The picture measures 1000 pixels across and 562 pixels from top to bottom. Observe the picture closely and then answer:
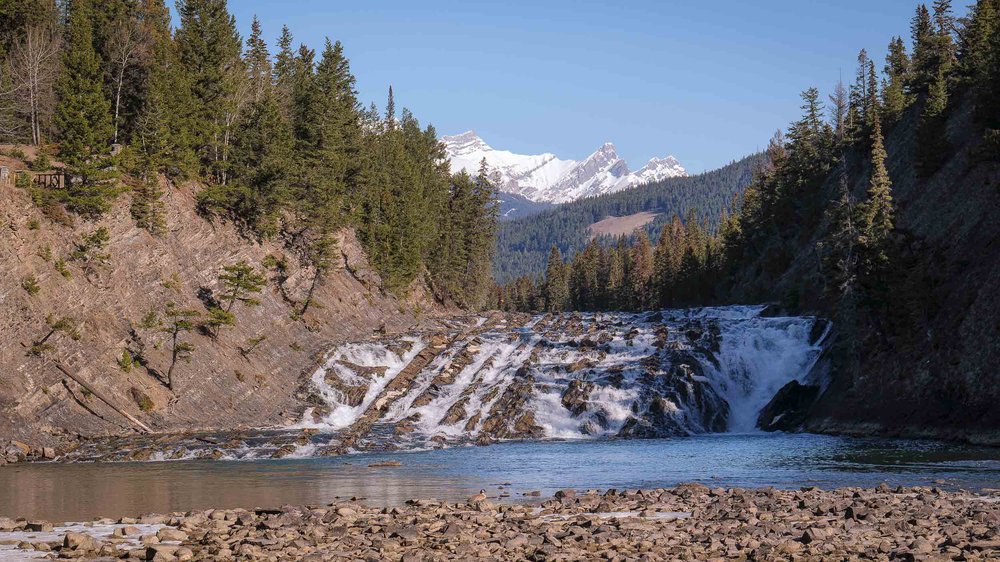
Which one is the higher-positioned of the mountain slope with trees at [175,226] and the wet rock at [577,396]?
the mountain slope with trees at [175,226]

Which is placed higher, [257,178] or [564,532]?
[257,178]

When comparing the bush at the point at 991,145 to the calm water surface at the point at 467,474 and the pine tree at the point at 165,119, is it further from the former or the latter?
the pine tree at the point at 165,119

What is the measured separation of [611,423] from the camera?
201ft

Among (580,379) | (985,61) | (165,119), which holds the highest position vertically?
(985,61)

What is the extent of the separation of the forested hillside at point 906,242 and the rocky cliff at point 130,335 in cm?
3892

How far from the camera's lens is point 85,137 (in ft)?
195

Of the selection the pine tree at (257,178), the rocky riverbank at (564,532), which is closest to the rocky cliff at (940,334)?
the rocky riverbank at (564,532)

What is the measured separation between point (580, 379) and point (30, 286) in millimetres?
37122

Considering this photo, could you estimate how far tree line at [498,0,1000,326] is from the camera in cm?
5897

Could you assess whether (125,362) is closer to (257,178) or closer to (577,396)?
(257,178)

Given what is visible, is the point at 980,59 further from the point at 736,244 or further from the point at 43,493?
the point at 43,493

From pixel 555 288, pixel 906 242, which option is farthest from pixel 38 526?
pixel 555 288

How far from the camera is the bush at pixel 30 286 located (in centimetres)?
5100

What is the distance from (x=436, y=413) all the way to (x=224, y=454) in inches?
767
